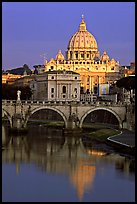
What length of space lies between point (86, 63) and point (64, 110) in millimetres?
52244

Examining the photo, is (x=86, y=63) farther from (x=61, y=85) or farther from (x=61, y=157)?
(x=61, y=157)

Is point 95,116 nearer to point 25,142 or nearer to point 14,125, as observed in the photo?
point 14,125

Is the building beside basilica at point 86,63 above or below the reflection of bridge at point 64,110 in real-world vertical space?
above

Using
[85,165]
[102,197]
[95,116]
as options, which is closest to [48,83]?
[95,116]

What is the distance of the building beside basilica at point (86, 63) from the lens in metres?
87.7

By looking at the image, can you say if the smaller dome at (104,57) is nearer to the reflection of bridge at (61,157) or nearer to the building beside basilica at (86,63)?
the building beside basilica at (86,63)

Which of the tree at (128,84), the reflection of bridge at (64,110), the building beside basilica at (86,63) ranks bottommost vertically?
the reflection of bridge at (64,110)

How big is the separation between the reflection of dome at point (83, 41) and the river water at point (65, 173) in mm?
64266

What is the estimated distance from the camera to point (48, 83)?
216 feet

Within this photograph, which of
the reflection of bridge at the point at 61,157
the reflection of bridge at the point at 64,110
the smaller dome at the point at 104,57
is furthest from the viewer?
the smaller dome at the point at 104,57

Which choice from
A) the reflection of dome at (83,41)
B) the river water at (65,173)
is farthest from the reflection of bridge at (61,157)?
the reflection of dome at (83,41)

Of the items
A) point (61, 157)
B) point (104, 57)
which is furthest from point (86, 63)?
point (61, 157)

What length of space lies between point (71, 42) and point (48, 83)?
99.9 ft

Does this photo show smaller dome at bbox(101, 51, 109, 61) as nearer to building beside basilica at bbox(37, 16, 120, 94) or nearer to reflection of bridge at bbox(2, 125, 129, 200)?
building beside basilica at bbox(37, 16, 120, 94)
